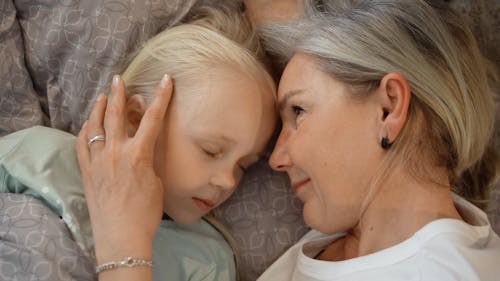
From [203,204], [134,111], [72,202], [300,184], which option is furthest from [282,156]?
[72,202]

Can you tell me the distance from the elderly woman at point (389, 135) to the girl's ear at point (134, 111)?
78 millimetres

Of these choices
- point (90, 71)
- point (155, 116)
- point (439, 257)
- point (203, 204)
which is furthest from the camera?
point (90, 71)

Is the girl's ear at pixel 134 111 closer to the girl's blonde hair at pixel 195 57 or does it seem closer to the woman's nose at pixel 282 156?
the girl's blonde hair at pixel 195 57

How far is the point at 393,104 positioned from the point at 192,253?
64 cm

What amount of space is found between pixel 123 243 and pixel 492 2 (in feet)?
3.84

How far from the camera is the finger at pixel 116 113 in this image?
1.29 metres

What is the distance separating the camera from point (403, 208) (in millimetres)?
1257

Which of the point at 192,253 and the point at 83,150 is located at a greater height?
the point at 83,150

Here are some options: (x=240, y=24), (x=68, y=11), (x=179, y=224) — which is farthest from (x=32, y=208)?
(x=240, y=24)

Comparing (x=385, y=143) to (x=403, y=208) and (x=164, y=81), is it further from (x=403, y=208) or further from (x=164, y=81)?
(x=164, y=81)

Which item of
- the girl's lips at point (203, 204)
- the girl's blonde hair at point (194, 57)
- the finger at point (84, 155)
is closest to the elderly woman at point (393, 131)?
the girl's blonde hair at point (194, 57)

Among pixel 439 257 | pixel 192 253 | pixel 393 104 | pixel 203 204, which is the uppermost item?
pixel 393 104

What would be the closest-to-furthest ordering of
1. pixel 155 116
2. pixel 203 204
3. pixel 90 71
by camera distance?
1. pixel 155 116
2. pixel 203 204
3. pixel 90 71

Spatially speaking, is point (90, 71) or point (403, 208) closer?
point (403, 208)
